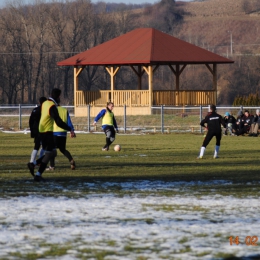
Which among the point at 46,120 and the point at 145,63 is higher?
the point at 145,63

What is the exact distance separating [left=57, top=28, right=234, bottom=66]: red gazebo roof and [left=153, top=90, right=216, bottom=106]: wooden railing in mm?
1871

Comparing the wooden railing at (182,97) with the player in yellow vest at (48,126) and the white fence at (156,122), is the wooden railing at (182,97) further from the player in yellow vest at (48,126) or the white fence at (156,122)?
the player in yellow vest at (48,126)

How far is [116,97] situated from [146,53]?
321cm

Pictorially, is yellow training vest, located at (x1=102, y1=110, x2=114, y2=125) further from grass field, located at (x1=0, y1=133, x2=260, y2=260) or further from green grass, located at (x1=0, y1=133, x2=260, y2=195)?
grass field, located at (x1=0, y1=133, x2=260, y2=260)

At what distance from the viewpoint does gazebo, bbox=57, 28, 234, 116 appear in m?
54.5

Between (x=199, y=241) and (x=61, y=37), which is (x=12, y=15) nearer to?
(x=61, y=37)

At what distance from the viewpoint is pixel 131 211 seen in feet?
41.5

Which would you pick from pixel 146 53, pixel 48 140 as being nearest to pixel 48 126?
pixel 48 140

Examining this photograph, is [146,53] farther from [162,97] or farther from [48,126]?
[48,126]

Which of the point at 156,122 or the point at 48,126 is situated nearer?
the point at 48,126

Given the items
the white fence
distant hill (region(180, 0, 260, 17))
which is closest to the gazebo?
the white fence

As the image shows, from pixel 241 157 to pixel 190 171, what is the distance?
5.41 meters

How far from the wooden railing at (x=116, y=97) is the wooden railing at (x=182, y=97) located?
796 millimetres
